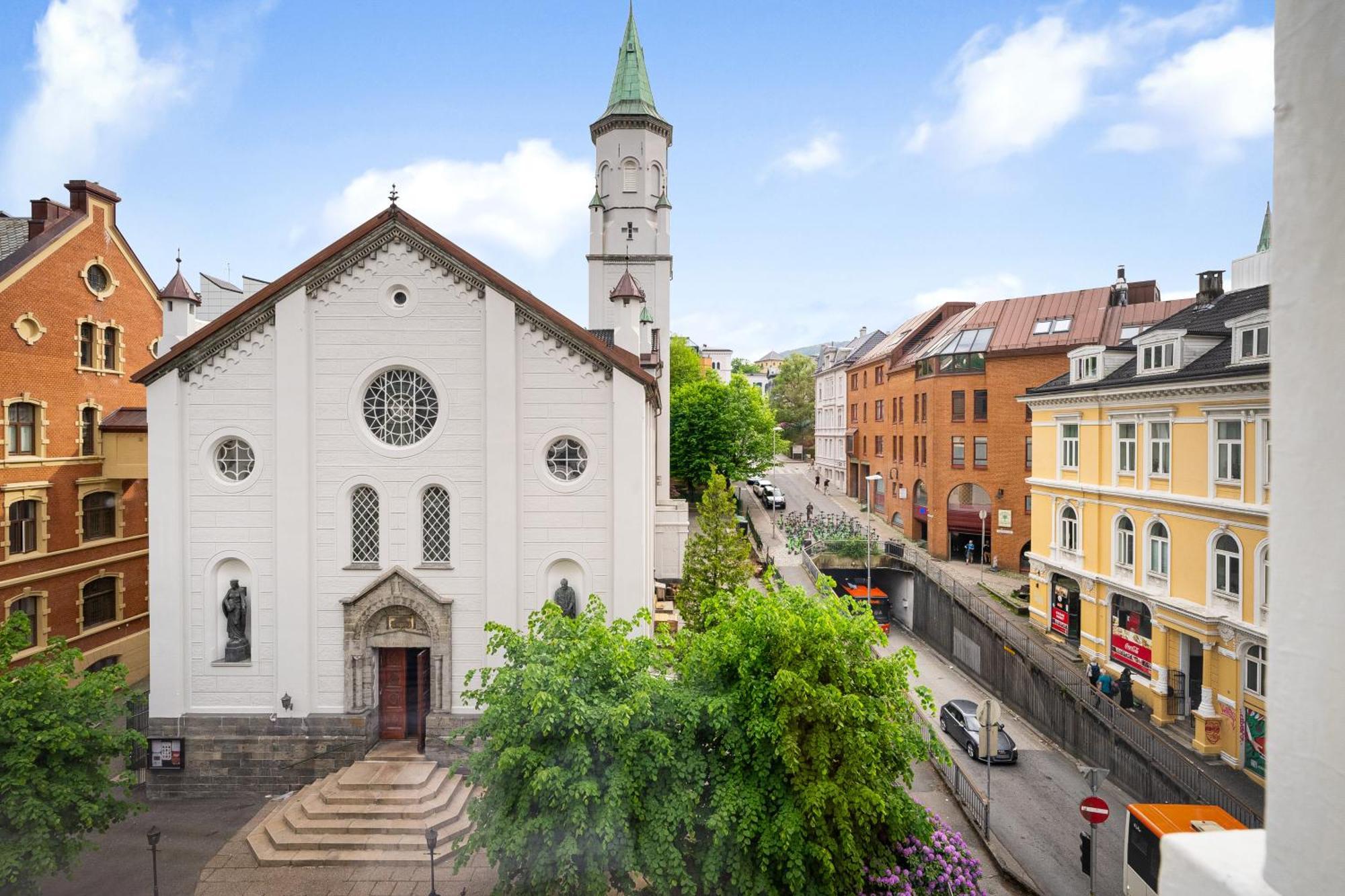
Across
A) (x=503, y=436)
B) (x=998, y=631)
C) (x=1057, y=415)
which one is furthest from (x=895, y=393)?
(x=503, y=436)

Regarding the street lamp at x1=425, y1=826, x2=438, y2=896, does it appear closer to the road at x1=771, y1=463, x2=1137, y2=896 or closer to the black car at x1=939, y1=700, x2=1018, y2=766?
the road at x1=771, y1=463, x2=1137, y2=896

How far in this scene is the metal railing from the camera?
16.8m

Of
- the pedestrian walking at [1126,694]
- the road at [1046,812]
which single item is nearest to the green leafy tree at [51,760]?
the road at [1046,812]

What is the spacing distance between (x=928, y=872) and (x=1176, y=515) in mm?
15468

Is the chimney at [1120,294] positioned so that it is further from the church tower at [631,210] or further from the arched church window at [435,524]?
the arched church window at [435,524]

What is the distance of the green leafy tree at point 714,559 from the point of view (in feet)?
79.5

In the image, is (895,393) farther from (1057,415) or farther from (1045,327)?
(1057,415)

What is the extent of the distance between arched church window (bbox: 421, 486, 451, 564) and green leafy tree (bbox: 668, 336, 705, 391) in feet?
134

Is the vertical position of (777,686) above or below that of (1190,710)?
above

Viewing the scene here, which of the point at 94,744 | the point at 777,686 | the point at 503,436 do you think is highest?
the point at 503,436

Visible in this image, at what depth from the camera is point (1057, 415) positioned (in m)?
28.1

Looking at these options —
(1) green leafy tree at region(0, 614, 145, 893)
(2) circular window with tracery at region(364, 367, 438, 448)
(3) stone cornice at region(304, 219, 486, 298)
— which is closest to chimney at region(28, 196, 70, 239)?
(3) stone cornice at region(304, 219, 486, 298)

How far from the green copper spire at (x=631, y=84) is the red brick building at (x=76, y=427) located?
2306cm

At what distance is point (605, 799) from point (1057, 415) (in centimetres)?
2415
